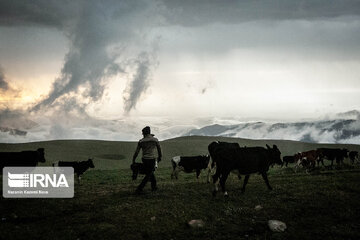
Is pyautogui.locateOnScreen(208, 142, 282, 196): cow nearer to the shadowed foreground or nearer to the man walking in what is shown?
the shadowed foreground

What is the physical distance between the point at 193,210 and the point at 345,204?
6164 mm

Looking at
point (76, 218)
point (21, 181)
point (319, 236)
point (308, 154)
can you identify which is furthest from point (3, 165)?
point (308, 154)

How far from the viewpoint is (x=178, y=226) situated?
1217 cm

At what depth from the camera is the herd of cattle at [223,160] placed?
53.8 feet

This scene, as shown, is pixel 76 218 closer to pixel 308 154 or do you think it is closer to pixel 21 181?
pixel 21 181

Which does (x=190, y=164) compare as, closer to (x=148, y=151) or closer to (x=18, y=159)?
(x=148, y=151)

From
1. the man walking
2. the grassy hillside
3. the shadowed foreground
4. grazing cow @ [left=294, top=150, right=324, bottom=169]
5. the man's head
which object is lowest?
the grassy hillside

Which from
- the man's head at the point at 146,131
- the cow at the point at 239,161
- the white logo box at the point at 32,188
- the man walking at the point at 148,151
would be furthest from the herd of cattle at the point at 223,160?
the white logo box at the point at 32,188

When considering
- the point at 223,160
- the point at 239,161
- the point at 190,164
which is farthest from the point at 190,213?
the point at 190,164

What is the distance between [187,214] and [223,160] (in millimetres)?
3960

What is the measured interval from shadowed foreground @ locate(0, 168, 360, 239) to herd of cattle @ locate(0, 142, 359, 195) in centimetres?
107

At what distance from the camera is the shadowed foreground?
11.5 meters

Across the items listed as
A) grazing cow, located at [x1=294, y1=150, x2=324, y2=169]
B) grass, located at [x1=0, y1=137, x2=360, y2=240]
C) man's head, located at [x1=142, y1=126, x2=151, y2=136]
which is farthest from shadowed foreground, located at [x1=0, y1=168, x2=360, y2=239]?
grazing cow, located at [x1=294, y1=150, x2=324, y2=169]

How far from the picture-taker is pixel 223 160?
642 inches
